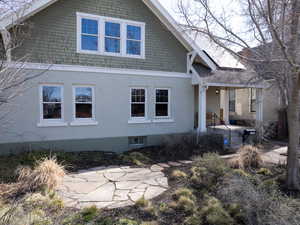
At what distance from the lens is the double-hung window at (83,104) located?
9.84m

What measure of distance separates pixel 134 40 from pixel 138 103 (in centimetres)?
308

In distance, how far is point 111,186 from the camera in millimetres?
6180

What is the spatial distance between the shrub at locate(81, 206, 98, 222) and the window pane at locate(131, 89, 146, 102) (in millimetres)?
7001

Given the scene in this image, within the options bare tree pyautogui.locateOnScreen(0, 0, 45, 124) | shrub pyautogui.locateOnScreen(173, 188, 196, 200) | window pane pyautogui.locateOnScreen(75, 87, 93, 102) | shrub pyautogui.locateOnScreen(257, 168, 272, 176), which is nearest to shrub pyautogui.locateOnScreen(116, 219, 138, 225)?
shrub pyautogui.locateOnScreen(173, 188, 196, 200)

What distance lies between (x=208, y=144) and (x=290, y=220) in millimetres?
7597

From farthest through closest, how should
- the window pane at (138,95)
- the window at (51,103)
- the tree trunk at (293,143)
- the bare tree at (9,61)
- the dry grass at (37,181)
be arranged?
the window pane at (138,95) → the window at (51,103) → the tree trunk at (293,143) → the dry grass at (37,181) → the bare tree at (9,61)

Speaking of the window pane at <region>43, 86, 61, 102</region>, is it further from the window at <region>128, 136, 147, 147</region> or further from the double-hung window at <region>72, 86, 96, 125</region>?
the window at <region>128, 136, 147, 147</region>

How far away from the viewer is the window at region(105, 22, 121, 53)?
10.3 meters

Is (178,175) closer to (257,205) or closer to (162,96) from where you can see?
(257,205)

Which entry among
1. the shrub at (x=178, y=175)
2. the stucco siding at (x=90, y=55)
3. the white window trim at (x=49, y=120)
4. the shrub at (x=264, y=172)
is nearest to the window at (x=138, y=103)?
the stucco siding at (x=90, y=55)

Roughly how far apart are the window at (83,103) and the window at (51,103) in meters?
0.61

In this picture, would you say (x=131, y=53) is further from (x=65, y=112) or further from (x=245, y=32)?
(x=245, y=32)

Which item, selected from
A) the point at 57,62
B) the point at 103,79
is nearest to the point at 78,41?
the point at 57,62

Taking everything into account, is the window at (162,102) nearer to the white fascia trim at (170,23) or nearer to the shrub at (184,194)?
the white fascia trim at (170,23)
